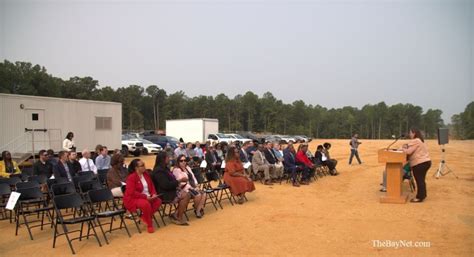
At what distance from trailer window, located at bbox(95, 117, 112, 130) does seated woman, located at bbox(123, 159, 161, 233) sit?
46.0 ft

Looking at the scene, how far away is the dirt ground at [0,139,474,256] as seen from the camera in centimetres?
544

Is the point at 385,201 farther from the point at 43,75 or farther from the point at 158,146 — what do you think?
the point at 43,75

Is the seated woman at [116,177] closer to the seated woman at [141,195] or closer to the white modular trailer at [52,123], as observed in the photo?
the seated woman at [141,195]

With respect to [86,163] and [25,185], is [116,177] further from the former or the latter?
[86,163]


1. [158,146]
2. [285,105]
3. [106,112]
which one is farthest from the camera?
[285,105]

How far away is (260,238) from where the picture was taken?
602 centimetres

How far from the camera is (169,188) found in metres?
7.16

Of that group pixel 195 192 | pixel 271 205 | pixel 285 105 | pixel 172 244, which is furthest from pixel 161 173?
pixel 285 105

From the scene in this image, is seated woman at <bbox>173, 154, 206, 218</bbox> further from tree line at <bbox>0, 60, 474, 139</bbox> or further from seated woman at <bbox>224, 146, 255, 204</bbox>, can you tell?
tree line at <bbox>0, 60, 474, 139</bbox>

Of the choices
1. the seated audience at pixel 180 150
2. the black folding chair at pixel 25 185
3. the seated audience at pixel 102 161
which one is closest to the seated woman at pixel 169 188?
the black folding chair at pixel 25 185

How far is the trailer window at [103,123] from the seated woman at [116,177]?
12362 millimetres

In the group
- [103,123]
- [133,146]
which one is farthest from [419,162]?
[133,146]

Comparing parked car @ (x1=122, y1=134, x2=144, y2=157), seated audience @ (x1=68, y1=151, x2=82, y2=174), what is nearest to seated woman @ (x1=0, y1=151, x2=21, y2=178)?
seated audience @ (x1=68, y1=151, x2=82, y2=174)

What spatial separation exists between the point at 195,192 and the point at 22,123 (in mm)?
11978
